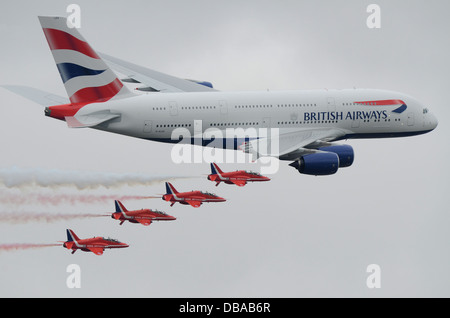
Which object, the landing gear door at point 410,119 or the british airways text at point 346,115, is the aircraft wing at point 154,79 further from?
the landing gear door at point 410,119

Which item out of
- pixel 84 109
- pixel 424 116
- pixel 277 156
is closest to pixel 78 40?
pixel 84 109

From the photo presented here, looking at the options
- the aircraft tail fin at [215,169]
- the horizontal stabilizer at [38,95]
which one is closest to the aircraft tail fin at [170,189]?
the aircraft tail fin at [215,169]

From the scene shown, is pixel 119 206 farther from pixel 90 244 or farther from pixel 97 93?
pixel 97 93

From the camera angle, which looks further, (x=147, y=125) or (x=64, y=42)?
(x=147, y=125)

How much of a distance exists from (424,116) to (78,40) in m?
30.7

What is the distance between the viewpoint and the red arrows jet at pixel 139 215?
80938 millimetres

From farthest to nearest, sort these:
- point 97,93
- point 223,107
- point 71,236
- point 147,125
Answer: point 223,107 → point 147,125 → point 97,93 → point 71,236

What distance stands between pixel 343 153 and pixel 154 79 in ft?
66.5

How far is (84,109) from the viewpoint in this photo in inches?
3381

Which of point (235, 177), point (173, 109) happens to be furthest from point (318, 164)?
point (173, 109)

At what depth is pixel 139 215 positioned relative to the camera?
8144cm

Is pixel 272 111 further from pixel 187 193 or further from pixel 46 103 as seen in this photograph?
pixel 46 103

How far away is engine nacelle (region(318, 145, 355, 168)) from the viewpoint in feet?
289

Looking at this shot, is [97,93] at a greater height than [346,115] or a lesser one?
greater
